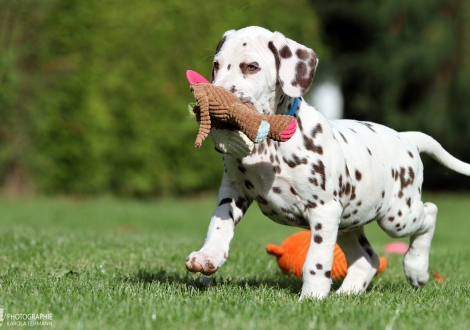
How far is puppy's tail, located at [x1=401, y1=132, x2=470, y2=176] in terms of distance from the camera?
6.00 meters

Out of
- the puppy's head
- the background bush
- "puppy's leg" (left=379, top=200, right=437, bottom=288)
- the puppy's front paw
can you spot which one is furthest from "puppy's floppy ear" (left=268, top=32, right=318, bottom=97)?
the background bush

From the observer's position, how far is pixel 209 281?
5090 mm

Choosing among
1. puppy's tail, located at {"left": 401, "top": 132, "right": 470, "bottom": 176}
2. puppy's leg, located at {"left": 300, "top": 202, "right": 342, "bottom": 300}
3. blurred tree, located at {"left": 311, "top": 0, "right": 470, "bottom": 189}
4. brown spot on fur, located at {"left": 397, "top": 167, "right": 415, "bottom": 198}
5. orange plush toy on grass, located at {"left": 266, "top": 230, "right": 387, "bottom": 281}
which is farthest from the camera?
blurred tree, located at {"left": 311, "top": 0, "right": 470, "bottom": 189}

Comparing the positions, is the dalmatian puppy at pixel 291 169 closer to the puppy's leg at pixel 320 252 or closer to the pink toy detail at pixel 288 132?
the puppy's leg at pixel 320 252

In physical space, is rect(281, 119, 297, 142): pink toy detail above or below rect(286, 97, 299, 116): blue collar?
below

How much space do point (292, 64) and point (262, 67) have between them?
214mm

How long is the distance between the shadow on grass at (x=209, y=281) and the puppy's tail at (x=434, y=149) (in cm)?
142

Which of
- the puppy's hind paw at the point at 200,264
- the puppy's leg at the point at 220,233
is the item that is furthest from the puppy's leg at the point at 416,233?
the puppy's hind paw at the point at 200,264

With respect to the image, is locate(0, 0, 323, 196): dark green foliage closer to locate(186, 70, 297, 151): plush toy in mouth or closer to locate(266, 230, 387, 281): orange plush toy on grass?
locate(266, 230, 387, 281): orange plush toy on grass

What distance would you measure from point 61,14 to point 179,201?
5.55 m

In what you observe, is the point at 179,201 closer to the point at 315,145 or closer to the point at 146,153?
the point at 146,153

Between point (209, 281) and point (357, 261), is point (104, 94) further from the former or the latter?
point (209, 281)

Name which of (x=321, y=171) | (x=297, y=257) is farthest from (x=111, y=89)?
(x=321, y=171)

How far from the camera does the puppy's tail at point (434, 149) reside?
6.00 meters
